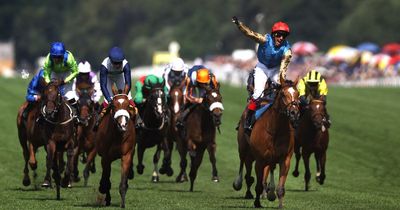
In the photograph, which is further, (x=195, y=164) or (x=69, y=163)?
(x=195, y=164)

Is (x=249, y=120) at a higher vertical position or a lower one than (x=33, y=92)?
lower

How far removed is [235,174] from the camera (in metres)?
28.8

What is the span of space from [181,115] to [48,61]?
3.89 meters

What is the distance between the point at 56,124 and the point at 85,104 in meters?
2.96

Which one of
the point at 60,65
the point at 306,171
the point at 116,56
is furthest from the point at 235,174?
the point at 116,56

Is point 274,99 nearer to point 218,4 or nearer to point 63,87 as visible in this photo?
point 63,87

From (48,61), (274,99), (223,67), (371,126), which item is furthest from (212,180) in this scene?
(223,67)

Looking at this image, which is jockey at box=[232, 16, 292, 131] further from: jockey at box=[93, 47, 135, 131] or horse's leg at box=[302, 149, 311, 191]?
horse's leg at box=[302, 149, 311, 191]

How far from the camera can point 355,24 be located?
335 ft

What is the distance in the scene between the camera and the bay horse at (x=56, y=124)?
21234 millimetres

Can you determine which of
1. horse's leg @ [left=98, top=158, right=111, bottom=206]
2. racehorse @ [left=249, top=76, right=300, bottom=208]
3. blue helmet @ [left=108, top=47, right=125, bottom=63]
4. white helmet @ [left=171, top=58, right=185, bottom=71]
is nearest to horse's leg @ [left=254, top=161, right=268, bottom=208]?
racehorse @ [left=249, top=76, right=300, bottom=208]

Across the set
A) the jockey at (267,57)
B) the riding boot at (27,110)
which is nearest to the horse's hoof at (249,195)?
the jockey at (267,57)

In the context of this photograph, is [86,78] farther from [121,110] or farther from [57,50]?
[121,110]

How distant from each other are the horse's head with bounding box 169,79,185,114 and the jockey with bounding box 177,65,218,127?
1.38 feet
